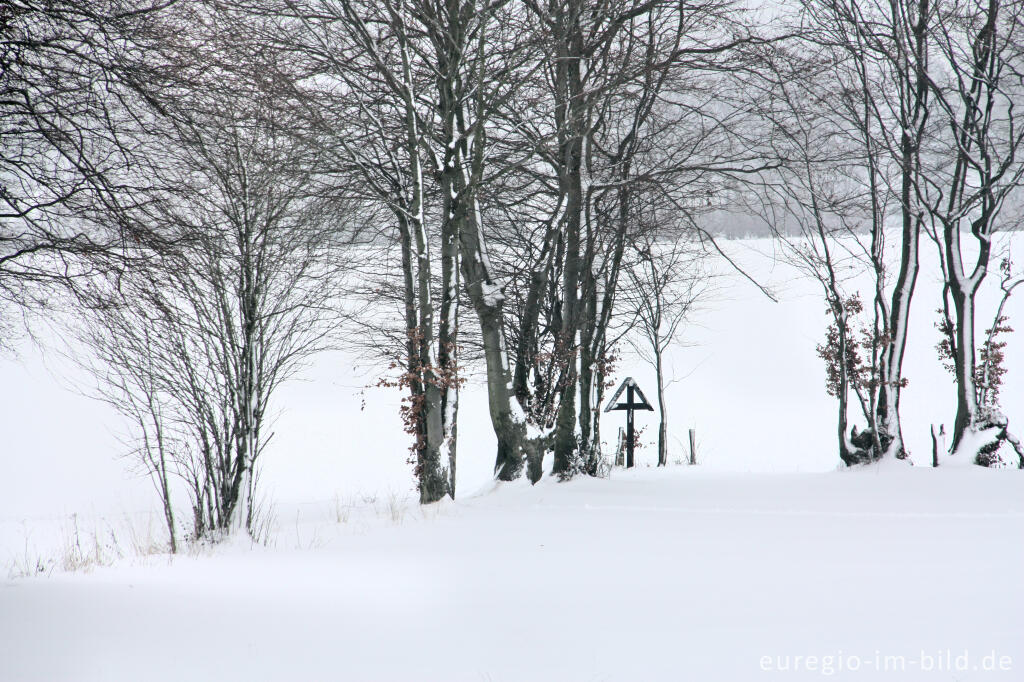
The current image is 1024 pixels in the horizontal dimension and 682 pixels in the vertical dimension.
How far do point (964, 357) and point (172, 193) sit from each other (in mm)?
12914

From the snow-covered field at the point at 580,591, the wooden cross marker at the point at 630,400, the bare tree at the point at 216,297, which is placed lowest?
the snow-covered field at the point at 580,591

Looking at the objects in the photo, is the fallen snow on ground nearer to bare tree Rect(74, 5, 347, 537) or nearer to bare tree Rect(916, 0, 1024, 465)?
bare tree Rect(74, 5, 347, 537)

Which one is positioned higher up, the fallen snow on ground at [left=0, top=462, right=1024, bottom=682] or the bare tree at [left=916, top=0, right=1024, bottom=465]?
the bare tree at [left=916, top=0, right=1024, bottom=465]

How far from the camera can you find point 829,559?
592 centimetres

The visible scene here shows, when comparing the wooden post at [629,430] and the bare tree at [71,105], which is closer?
the bare tree at [71,105]

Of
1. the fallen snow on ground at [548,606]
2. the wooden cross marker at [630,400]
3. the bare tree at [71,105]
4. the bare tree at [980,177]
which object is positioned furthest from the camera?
the wooden cross marker at [630,400]

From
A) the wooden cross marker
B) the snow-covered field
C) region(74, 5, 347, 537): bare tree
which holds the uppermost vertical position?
region(74, 5, 347, 537): bare tree

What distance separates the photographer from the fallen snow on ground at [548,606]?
12.2 ft

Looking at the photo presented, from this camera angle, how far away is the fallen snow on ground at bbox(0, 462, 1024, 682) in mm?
3732

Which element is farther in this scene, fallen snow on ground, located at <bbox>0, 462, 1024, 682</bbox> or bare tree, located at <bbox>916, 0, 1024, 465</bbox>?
bare tree, located at <bbox>916, 0, 1024, 465</bbox>

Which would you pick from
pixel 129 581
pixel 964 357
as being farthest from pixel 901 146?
pixel 129 581

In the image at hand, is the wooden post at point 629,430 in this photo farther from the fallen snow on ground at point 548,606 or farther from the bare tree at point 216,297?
the bare tree at point 216,297

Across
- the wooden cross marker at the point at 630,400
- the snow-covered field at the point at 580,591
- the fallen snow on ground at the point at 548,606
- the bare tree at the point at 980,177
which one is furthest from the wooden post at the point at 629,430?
the fallen snow on ground at the point at 548,606

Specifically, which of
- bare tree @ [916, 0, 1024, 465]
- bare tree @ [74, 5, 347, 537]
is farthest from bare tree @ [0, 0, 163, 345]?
bare tree @ [916, 0, 1024, 465]
